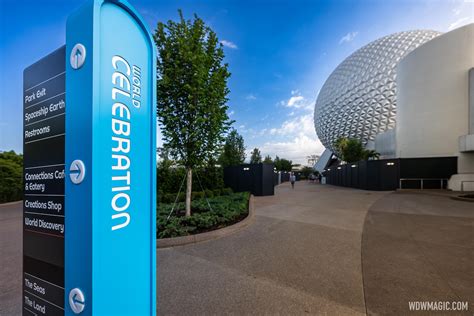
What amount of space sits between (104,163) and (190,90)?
6274mm

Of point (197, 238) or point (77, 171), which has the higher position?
point (77, 171)

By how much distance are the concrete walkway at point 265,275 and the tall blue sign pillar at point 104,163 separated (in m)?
1.95

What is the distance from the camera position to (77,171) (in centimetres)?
142

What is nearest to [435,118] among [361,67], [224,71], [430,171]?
[430,171]

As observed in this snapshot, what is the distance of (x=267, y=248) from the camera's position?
5344mm

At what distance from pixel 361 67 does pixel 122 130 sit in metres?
50.0

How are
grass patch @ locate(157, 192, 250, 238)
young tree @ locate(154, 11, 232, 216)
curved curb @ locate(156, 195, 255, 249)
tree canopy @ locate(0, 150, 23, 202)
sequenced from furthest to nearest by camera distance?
1. tree canopy @ locate(0, 150, 23, 202)
2. young tree @ locate(154, 11, 232, 216)
3. grass patch @ locate(157, 192, 250, 238)
4. curved curb @ locate(156, 195, 255, 249)

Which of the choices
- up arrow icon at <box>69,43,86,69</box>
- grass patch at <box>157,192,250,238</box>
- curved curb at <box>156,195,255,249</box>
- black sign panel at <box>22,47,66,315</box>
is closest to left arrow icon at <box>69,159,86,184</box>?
black sign panel at <box>22,47,66,315</box>

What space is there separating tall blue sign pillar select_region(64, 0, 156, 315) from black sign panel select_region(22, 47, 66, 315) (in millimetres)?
219

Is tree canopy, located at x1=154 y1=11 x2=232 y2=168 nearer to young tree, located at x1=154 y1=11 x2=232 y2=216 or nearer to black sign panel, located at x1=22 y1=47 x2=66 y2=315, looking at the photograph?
young tree, located at x1=154 y1=11 x2=232 y2=216

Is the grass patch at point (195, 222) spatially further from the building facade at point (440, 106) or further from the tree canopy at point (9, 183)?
the building facade at point (440, 106)

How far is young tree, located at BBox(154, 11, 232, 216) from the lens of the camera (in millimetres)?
7223

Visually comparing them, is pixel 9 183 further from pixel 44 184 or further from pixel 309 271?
pixel 309 271

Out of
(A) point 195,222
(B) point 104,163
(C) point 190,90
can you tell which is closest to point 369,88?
(C) point 190,90
